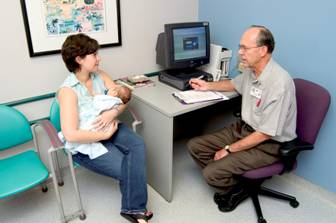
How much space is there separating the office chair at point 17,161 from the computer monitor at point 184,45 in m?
1.14

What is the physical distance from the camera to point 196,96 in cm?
211

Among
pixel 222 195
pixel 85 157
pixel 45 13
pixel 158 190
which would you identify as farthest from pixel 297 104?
pixel 45 13

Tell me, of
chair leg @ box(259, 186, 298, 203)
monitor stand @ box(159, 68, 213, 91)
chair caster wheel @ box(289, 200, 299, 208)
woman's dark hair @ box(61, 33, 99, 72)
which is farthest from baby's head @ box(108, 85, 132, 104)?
chair caster wheel @ box(289, 200, 299, 208)

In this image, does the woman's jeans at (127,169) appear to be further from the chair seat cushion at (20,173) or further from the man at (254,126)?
the man at (254,126)

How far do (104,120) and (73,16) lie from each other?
807 millimetres

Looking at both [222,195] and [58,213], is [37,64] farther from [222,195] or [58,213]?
[222,195]

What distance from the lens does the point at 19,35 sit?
1.88 meters

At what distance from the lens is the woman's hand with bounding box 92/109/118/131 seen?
182 centimetres

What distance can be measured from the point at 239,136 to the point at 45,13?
1.60 meters

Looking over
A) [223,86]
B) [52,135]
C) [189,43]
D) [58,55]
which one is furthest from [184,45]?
[52,135]

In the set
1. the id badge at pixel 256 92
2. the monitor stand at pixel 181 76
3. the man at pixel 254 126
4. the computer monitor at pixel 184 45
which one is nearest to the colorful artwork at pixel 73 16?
the computer monitor at pixel 184 45

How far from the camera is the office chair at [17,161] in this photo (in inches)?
65.4

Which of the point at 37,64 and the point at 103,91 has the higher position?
the point at 37,64

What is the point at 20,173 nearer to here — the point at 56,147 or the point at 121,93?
the point at 56,147
